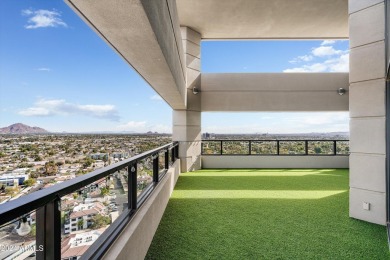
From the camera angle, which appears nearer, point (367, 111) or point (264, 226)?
point (264, 226)

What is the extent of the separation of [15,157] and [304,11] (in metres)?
7.69

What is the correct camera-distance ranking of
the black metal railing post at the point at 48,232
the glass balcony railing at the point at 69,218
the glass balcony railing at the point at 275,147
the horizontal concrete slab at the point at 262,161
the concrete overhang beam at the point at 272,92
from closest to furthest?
the glass balcony railing at the point at 69,218 → the black metal railing post at the point at 48,232 → the concrete overhang beam at the point at 272,92 → the horizontal concrete slab at the point at 262,161 → the glass balcony railing at the point at 275,147

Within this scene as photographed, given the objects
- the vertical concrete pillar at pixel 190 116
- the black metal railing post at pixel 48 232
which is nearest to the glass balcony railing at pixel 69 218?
the black metal railing post at pixel 48 232

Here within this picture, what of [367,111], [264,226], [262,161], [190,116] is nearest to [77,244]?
[264,226]

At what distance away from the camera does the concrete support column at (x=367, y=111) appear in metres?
3.39

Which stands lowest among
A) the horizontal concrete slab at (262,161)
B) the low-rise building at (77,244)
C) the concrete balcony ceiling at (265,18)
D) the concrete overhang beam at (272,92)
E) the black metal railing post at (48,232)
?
the horizontal concrete slab at (262,161)

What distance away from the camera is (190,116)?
26.8 feet

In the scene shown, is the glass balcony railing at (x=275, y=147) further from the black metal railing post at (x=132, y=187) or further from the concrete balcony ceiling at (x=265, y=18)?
the black metal railing post at (x=132, y=187)

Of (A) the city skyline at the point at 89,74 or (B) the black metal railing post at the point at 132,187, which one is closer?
(B) the black metal railing post at the point at 132,187

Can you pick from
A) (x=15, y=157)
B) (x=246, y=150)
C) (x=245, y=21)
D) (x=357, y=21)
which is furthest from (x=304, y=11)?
(x=15, y=157)

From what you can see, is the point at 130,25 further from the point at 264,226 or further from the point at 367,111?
the point at 367,111

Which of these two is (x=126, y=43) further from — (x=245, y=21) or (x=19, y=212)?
(x=245, y=21)

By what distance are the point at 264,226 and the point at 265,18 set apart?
6.16m

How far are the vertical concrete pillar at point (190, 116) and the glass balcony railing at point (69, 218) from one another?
5.60 meters
